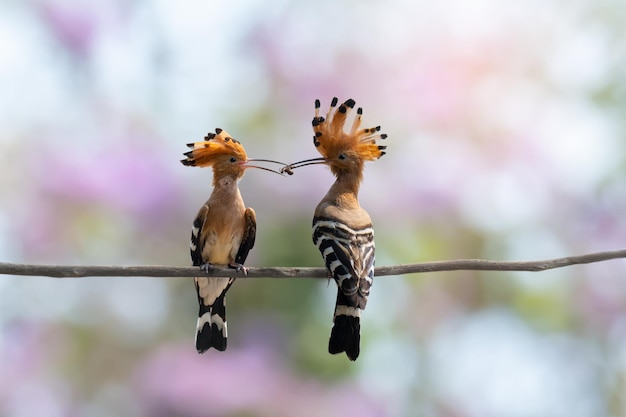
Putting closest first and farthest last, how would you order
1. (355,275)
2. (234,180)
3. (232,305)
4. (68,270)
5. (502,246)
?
(68,270) → (355,275) → (234,180) → (232,305) → (502,246)

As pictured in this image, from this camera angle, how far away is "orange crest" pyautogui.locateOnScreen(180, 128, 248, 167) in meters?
1.54

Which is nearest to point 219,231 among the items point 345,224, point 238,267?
point 238,267

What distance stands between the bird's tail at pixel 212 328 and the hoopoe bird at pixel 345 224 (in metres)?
0.23

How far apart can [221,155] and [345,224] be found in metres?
0.25

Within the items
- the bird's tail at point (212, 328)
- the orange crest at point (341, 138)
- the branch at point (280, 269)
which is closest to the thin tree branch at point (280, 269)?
the branch at point (280, 269)

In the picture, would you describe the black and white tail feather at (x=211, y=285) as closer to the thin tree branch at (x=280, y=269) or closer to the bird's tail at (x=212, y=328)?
the bird's tail at (x=212, y=328)

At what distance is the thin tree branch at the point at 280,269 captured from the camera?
4.23ft

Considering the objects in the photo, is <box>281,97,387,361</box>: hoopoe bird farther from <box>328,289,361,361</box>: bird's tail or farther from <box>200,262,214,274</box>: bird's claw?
<box>200,262,214,274</box>: bird's claw

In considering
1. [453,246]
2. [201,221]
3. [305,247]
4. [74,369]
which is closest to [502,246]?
[453,246]

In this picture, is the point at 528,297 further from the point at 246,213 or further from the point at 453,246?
the point at 246,213

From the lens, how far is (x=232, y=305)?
291 cm

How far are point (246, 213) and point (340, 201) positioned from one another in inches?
7.3

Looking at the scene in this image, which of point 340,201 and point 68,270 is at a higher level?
point 340,201

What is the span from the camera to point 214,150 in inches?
61.0
